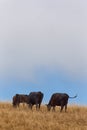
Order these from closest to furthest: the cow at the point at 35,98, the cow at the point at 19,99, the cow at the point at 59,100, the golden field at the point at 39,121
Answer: the golden field at the point at 39,121, the cow at the point at 59,100, the cow at the point at 35,98, the cow at the point at 19,99

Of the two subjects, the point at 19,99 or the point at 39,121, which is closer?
the point at 39,121

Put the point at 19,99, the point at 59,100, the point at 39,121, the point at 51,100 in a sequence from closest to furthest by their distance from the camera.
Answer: the point at 39,121 → the point at 59,100 → the point at 51,100 → the point at 19,99

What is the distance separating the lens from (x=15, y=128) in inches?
1106

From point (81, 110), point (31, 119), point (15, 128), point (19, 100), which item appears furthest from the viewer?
point (19, 100)

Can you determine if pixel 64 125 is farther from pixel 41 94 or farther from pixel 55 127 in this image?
pixel 41 94

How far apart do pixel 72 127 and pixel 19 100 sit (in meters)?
16.1

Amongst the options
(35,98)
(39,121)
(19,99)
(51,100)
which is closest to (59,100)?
(51,100)

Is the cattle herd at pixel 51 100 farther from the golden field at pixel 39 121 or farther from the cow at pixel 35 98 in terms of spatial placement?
the golden field at pixel 39 121

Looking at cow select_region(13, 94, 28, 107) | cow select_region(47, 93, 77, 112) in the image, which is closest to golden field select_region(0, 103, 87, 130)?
cow select_region(47, 93, 77, 112)

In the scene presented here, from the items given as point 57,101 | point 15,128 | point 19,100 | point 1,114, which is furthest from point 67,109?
point 15,128

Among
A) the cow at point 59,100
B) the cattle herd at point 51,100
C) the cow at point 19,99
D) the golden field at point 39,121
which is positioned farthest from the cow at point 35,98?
the golden field at point 39,121

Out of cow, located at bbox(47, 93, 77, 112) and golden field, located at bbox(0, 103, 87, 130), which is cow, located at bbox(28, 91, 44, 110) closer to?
cow, located at bbox(47, 93, 77, 112)

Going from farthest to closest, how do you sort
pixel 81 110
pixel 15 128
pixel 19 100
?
pixel 19 100 → pixel 81 110 → pixel 15 128

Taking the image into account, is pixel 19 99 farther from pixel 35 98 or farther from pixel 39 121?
pixel 39 121
